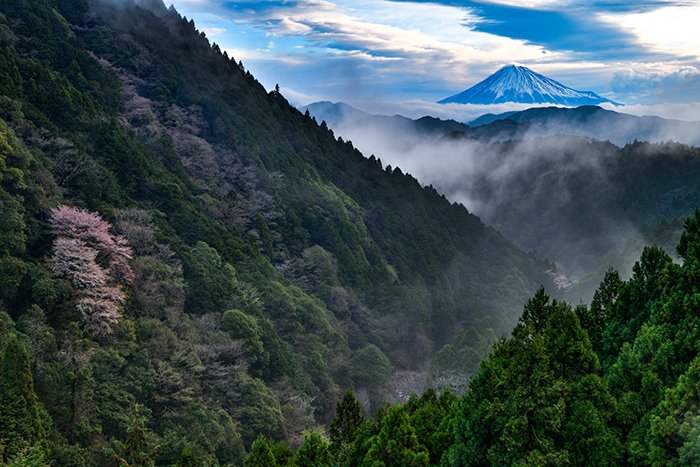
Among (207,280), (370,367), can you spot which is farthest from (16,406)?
(370,367)

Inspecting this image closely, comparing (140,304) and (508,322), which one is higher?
(140,304)

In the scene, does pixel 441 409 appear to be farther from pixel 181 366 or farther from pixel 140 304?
pixel 140 304

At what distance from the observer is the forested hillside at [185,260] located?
2834 centimetres

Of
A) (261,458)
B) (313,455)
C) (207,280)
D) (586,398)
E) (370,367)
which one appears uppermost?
(586,398)

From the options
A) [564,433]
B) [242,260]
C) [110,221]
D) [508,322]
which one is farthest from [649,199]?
[564,433]

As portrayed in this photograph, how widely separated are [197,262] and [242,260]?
24.8 ft

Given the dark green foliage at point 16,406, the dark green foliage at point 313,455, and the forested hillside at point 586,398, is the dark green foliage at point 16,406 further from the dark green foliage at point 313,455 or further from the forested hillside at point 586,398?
the forested hillside at point 586,398

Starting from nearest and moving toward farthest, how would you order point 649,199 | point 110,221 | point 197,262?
point 110,221 < point 197,262 < point 649,199

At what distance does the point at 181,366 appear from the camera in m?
33.9

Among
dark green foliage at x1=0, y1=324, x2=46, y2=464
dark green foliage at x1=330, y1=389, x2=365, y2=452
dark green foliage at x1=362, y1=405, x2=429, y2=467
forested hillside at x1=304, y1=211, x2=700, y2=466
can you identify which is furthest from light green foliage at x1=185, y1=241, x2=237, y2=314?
forested hillside at x1=304, y1=211, x2=700, y2=466

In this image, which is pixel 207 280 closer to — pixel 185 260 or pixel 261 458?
pixel 185 260

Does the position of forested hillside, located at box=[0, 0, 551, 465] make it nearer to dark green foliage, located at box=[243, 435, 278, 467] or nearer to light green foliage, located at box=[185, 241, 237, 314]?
light green foliage, located at box=[185, 241, 237, 314]

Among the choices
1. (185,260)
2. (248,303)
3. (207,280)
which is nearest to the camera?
(207,280)

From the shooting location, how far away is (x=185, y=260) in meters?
43.6
